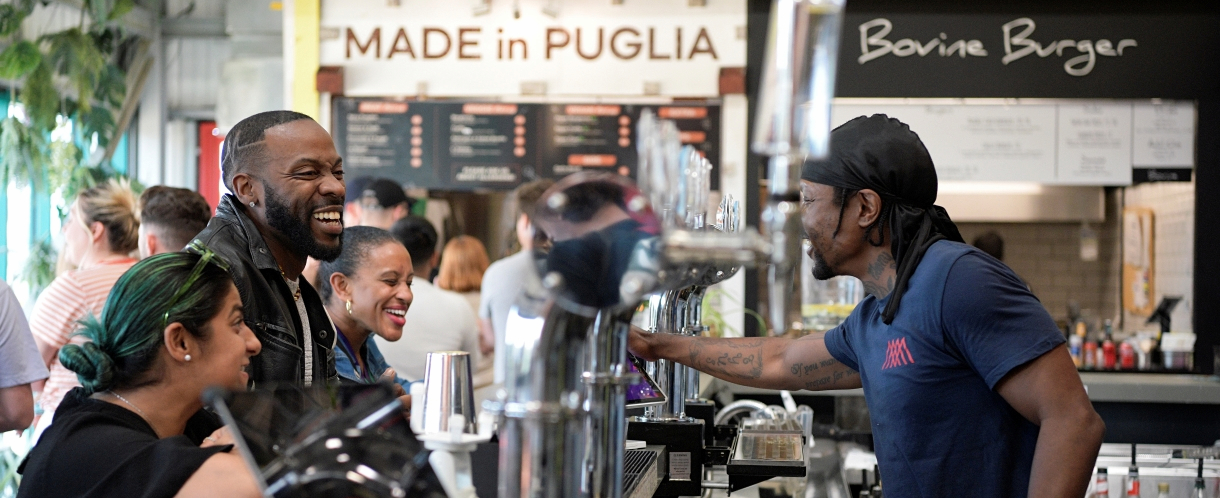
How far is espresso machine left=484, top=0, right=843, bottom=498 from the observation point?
911mm

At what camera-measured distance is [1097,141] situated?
5.61m

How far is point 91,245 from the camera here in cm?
363

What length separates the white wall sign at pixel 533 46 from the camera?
5684 millimetres

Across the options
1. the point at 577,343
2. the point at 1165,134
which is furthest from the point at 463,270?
Answer: the point at 577,343

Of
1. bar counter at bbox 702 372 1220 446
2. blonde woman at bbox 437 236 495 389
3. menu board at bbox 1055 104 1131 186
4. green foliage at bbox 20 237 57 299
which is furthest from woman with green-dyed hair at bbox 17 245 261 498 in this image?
menu board at bbox 1055 104 1131 186

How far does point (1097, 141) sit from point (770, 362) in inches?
157

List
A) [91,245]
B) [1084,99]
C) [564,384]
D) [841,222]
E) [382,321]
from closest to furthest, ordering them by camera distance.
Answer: [564,384], [841,222], [382,321], [91,245], [1084,99]

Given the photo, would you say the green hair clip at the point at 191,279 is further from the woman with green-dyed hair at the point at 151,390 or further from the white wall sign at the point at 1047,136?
the white wall sign at the point at 1047,136

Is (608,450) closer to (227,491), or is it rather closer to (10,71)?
(227,491)

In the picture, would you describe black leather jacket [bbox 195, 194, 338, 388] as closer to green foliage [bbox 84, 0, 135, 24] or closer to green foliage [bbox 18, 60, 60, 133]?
green foliage [bbox 18, 60, 60, 133]

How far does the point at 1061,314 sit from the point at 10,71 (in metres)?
5.92

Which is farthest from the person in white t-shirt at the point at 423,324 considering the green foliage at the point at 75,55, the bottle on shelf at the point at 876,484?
the green foliage at the point at 75,55

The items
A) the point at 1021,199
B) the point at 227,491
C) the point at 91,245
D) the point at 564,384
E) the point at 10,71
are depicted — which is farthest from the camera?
the point at 1021,199

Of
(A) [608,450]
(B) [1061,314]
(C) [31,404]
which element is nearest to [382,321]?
(C) [31,404]
